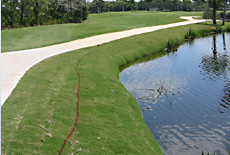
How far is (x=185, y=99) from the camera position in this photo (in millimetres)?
16000

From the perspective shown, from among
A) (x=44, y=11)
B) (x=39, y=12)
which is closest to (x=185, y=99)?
(x=39, y=12)

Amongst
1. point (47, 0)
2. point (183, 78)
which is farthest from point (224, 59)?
point (47, 0)

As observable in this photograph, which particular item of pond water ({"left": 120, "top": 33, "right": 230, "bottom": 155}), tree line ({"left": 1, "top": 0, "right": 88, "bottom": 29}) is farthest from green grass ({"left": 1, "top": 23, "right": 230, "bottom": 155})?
tree line ({"left": 1, "top": 0, "right": 88, "bottom": 29})

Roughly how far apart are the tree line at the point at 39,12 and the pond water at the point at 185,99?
93.0ft

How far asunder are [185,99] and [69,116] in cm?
773

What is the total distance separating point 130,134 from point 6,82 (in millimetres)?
7573

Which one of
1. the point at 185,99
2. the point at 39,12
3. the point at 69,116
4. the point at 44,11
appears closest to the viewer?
the point at 69,116

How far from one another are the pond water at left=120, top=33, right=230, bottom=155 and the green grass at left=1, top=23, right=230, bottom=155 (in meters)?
1.28

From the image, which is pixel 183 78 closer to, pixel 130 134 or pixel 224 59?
pixel 224 59

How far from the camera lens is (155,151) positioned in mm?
9664

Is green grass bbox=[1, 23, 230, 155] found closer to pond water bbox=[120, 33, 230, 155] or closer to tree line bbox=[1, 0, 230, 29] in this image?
pond water bbox=[120, 33, 230, 155]

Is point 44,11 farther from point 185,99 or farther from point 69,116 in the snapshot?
point 69,116

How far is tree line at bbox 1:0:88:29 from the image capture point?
45.9 meters

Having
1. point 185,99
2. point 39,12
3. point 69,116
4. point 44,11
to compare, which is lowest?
point 185,99
